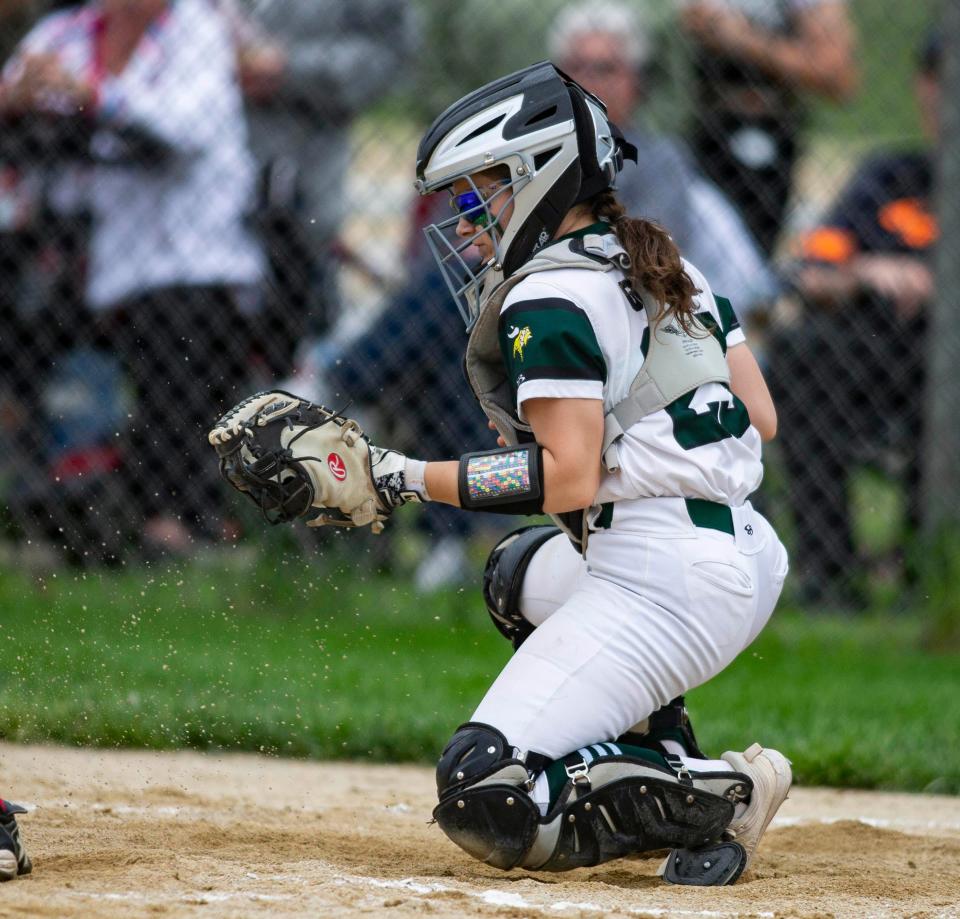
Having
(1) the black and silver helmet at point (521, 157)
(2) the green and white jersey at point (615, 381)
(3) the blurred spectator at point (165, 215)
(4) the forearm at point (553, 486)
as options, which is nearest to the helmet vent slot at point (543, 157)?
(1) the black and silver helmet at point (521, 157)

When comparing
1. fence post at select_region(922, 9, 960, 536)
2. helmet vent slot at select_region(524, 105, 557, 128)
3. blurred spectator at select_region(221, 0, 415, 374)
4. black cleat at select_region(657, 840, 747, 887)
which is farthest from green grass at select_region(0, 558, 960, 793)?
helmet vent slot at select_region(524, 105, 557, 128)

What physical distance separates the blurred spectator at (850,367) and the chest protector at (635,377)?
10.3 ft

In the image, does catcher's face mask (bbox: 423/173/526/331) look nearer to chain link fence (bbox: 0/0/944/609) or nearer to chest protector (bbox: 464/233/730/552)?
chest protector (bbox: 464/233/730/552)

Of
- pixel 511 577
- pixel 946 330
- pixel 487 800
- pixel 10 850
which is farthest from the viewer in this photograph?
pixel 946 330

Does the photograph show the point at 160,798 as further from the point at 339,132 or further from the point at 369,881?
the point at 339,132

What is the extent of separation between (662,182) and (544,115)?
3.19 metres

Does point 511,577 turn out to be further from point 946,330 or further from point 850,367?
point 946,330

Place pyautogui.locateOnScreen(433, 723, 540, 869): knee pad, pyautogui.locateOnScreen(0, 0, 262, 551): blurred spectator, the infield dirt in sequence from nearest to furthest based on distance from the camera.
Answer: the infield dirt → pyautogui.locateOnScreen(433, 723, 540, 869): knee pad → pyautogui.locateOnScreen(0, 0, 262, 551): blurred spectator

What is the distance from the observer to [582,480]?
11.0ft

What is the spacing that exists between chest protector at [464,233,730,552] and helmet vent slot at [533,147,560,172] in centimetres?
18

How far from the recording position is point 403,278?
270 inches

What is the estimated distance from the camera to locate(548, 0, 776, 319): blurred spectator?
22.0 ft

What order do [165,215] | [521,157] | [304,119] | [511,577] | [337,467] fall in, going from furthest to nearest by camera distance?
[304,119] < [165,215] < [511,577] < [521,157] < [337,467]

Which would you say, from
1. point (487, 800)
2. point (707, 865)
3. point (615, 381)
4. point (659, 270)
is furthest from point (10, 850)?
point (659, 270)
